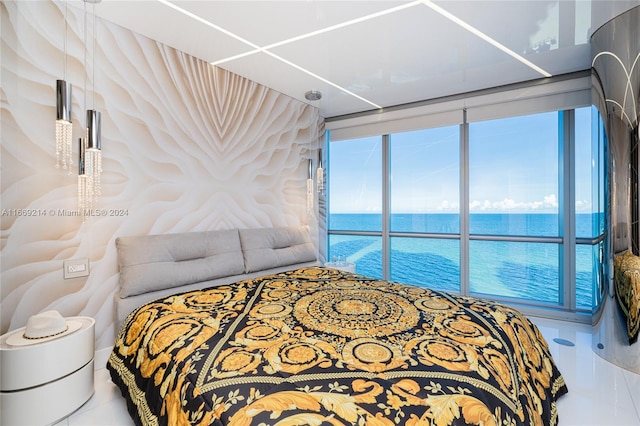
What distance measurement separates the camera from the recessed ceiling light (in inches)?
158

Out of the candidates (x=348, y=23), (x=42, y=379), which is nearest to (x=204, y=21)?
(x=348, y=23)

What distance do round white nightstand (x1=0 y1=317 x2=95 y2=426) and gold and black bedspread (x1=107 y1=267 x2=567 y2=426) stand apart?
222 mm

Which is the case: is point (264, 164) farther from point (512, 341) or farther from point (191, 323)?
point (512, 341)

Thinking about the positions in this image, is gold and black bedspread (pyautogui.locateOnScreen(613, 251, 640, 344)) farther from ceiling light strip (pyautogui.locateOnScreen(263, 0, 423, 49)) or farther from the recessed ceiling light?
the recessed ceiling light

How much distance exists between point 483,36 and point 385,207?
253cm

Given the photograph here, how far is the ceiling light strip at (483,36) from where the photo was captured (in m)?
2.33

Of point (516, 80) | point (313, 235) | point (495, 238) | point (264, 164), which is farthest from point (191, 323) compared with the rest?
point (516, 80)

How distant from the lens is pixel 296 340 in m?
1.49

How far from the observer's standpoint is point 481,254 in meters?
4.12

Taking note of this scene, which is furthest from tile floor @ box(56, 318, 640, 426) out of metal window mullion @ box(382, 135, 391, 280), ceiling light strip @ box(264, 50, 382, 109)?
ceiling light strip @ box(264, 50, 382, 109)

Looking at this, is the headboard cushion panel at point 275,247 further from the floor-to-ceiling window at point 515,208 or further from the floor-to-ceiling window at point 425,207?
the floor-to-ceiling window at point 515,208

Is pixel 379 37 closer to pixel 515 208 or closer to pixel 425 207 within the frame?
pixel 425 207

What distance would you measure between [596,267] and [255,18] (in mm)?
3503

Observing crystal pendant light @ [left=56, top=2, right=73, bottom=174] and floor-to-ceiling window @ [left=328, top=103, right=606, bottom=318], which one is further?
floor-to-ceiling window @ [left=328, top=103, right=606, bottom=318]
